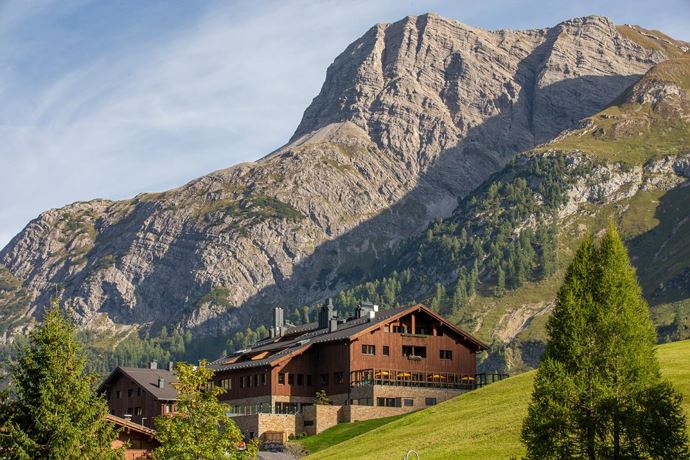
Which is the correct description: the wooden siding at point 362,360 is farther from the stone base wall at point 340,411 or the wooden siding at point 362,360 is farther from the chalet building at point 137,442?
the chalet building at point 137,442

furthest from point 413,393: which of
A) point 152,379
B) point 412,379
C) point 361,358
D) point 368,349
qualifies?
point 152,379

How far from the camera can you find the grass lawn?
104537 millimetres

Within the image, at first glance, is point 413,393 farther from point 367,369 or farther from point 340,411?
point 340,411

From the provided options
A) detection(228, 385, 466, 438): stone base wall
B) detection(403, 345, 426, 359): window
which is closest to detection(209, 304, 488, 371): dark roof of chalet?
detection(403, 345, 426, 359): window

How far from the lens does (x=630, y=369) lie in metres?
54.8

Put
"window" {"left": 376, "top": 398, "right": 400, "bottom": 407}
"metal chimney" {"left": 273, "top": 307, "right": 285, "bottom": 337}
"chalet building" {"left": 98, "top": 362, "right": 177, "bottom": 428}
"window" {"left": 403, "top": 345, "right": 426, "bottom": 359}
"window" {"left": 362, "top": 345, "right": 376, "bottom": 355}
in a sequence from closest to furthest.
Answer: "window" {"left": 376, "top": 398, "right": 400, "bottom": 407} < "window" {"left": 362, "top": 345, "right": 376, "bottom": 355} < "window" {"left": 403, "top": 345, "right": 426, "bottom": 359} < "chalet building" {"left": 98, "top": 362, "right": 177, "bottom": 428} < "metal chimney" {"left": 273, "top": 307, "right": 285, "bottom": 337}

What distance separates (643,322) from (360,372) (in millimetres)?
74310

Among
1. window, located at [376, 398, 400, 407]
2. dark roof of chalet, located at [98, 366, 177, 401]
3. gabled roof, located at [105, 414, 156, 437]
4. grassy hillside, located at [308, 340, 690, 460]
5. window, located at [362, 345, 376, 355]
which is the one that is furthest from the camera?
dark roof of chalet, located at [98, 366, 177, 401]

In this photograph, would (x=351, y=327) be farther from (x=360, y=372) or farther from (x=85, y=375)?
(x=85, y=375)

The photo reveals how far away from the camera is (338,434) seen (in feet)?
363

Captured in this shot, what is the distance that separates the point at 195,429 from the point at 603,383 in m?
21.8

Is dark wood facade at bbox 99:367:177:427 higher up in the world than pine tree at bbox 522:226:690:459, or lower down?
higher up

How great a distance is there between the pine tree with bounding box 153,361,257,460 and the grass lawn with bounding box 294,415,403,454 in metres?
42.7

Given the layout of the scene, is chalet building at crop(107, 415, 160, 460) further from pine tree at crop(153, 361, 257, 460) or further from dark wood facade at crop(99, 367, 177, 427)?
dark wood facade at crop(99, 367, 177, 427)
